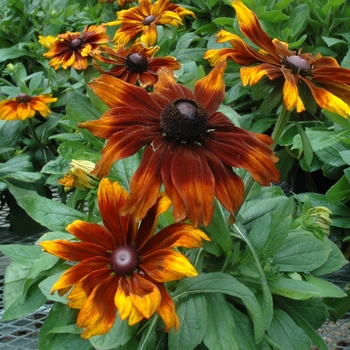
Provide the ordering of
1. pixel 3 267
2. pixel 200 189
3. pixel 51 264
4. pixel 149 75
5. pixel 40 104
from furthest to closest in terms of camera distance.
Result: pixel 40 104, pixel 3 267, pixel 149 75, pixel 51 264, pixel 200 189

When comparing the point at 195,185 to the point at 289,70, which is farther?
the point at 289,70

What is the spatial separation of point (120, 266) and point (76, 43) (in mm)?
973

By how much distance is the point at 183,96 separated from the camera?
79 centimetres

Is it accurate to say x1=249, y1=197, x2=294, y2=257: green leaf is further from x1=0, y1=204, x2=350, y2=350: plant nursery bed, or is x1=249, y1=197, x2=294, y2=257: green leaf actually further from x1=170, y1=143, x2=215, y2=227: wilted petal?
x1=0, y1=204, x2=350, y2=350: plant nursery bed

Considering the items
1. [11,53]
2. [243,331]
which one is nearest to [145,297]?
[243,331]

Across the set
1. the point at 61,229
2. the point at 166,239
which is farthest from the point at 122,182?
the point at 166,239

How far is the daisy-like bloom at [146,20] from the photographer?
1514 millimetres

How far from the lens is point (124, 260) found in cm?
71

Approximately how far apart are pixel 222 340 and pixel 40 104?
114 centimetres

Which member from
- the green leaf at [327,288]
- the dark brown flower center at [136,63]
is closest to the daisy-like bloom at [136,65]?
the dark brown flower center at [136,63]

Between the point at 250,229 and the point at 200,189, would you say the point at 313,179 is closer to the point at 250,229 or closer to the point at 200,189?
the point at 250,229

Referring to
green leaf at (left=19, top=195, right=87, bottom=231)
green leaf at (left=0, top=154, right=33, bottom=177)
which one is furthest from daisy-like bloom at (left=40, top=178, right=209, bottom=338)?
Answer: green leaf at (left=0, top=154, right=33, bottom=177)

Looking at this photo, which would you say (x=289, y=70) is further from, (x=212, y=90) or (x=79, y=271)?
(x=79, y=271)

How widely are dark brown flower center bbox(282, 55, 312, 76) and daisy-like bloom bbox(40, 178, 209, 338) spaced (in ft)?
0.82
